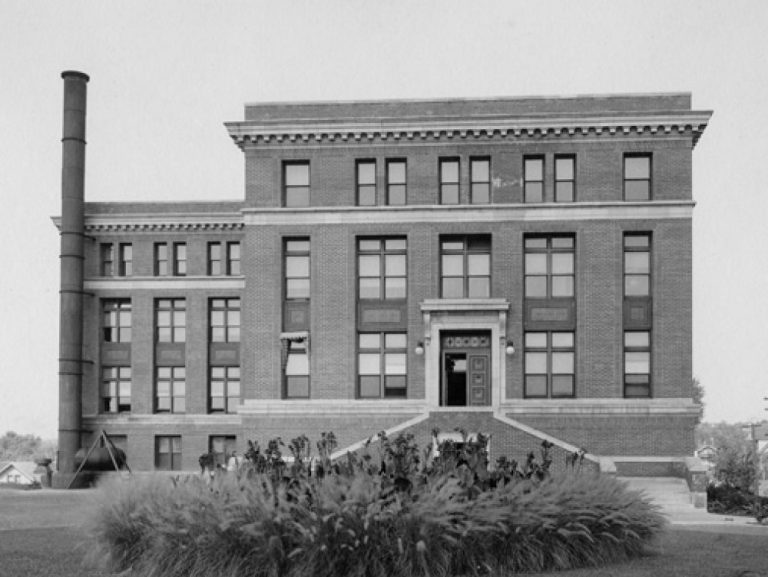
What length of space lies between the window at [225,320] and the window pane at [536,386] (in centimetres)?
2269

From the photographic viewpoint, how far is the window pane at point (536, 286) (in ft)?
121

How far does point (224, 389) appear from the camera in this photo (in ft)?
177

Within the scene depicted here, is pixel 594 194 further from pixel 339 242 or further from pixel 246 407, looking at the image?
pixel 246 407

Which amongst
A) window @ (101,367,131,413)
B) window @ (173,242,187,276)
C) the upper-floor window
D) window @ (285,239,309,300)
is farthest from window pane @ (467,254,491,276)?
window @ (101,367,131,413)

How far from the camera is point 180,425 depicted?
5306cm

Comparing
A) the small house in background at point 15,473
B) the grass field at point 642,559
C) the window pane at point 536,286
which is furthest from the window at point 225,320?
the small house in background at point 15,473

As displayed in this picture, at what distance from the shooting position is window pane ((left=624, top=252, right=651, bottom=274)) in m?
36.8

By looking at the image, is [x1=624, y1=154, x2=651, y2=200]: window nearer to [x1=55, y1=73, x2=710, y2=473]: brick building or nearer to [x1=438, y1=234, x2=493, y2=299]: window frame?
[x1=55, y1=73, x2=710, y2=473]: brick building

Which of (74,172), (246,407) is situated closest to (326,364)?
(246,407)

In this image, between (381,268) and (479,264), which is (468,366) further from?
(381,268)

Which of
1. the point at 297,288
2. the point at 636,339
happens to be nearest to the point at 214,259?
the point at 297,288

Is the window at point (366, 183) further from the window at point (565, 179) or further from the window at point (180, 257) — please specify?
the window at point (180, 257)

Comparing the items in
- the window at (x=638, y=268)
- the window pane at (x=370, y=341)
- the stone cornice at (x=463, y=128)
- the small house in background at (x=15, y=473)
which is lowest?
the small house in background at (x=15, y=473)

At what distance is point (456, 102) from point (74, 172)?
80.4 ft
